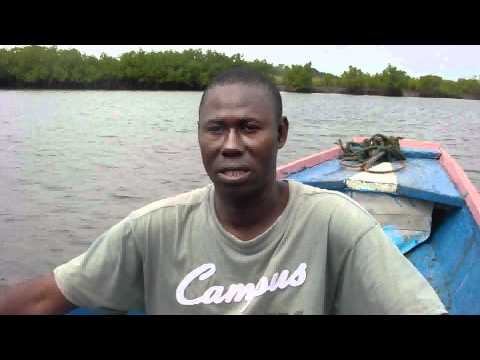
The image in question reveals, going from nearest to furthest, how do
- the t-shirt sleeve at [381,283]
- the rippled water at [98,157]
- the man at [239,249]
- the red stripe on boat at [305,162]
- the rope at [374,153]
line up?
the t-shirt sleeve at [381,283], the man at [239,249], the red stripe on boat at [305,162], the rope at [374,153], the rippled water at [98,157]

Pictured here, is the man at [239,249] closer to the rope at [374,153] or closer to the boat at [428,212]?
the boat at [428,212]

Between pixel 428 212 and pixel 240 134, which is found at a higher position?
pixel 240 134

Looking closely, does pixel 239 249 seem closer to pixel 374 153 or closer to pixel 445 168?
pixel 374 153

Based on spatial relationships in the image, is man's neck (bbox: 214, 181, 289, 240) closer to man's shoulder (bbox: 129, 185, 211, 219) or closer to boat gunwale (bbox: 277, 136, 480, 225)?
man's shoulder (bbox: 129, 185, 211, 219)

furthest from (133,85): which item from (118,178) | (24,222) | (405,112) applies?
(24,222)

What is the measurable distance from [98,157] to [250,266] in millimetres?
14643

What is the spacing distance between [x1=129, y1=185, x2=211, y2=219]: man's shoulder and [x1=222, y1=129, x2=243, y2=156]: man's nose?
0.22 metres

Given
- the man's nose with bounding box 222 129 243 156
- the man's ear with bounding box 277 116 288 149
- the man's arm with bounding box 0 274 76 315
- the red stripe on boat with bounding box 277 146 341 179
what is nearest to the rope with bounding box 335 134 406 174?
the red stripe on boat with bounding box 277 146 341 179

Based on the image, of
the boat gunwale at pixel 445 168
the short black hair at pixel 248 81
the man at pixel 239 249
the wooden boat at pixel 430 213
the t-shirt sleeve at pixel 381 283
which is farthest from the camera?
the boat gunwale at pixel 445 168

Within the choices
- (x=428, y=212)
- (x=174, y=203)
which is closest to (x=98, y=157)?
(x=428, y=212)

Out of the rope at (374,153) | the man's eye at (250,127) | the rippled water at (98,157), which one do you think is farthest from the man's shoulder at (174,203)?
the rippled water at (98,157)

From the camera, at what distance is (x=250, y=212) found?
1.75 meters

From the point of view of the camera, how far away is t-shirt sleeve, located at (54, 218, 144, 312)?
1.71m

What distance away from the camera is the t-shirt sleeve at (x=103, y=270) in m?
1.71
